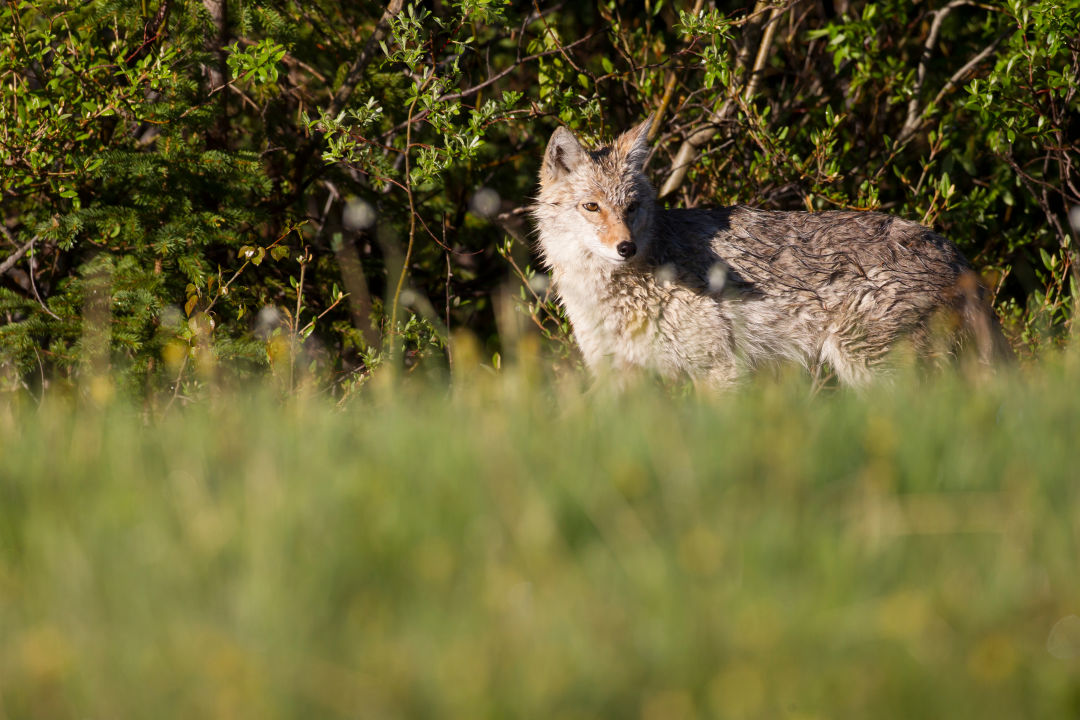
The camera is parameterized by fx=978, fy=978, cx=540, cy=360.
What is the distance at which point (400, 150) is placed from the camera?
711 centimetres

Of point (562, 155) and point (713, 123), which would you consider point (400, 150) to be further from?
point (713, 123)

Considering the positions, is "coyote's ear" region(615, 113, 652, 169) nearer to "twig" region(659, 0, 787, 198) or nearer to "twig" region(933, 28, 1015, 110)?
"twig" region(659, 0, 787, 198)

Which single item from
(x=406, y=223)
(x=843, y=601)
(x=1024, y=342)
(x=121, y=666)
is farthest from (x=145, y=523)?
(x=1024, y=342)

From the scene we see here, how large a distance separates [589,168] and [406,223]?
2.10m

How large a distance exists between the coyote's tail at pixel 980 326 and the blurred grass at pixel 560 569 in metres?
3.10

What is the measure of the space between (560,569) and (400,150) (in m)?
5.18

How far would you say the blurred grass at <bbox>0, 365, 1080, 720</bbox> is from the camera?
2.12 m

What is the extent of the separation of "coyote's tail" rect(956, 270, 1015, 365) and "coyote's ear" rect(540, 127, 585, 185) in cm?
270

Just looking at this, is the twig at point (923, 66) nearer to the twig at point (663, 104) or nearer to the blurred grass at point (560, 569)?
the twig at point (663, 104)

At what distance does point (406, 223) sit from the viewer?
8.23 metres

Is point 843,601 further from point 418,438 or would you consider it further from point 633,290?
point 633,290

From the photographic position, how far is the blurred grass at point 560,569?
6.95 feet

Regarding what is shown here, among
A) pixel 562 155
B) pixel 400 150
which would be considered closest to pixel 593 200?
pixel 562 155

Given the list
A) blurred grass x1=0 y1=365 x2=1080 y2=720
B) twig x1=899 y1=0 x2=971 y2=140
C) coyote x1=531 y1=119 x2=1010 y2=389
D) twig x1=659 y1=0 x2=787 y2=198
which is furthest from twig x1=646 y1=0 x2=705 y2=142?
blurred grass x1=0 y1=365 x2=1080 y2=720
